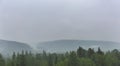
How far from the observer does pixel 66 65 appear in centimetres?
10219

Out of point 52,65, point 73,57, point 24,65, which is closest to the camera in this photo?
point 73,57

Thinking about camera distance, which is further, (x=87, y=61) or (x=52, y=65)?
(x=52, y=65)

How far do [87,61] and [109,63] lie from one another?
36.7ft

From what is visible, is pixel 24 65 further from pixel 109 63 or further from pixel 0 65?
pixel 109 63

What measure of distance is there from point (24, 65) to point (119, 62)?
38402mm

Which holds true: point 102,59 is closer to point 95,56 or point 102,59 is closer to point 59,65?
point 95,56

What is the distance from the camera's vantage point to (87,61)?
10781 centimetres

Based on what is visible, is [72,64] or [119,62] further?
[119,62]

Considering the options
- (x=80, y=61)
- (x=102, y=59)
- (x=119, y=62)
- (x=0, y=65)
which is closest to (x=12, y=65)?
(x=0, y=65)

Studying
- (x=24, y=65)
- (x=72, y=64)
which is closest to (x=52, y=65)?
(x=24, y=65)

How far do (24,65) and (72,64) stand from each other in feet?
67.5

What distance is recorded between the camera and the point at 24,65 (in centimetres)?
11112

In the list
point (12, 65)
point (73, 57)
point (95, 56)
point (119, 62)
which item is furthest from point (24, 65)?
point (119, 62)

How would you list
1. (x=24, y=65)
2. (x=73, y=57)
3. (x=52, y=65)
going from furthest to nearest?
(x=52, y=65)
(x=24, y=65)
(x=73, y=57)
